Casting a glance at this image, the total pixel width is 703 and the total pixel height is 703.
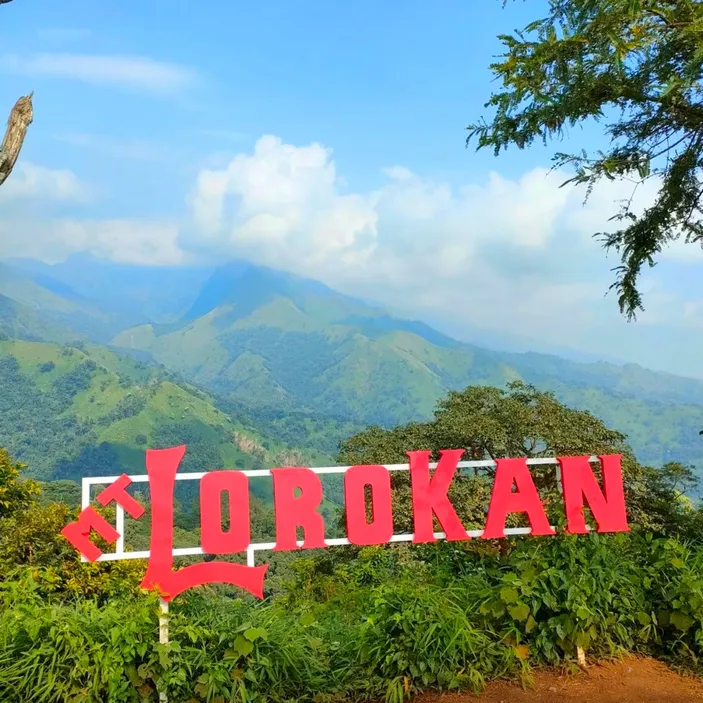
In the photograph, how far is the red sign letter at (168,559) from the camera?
14.6ft

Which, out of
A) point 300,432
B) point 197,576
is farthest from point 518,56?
point 300,432

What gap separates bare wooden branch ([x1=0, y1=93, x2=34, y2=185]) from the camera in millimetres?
5312

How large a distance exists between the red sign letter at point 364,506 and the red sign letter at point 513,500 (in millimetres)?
797

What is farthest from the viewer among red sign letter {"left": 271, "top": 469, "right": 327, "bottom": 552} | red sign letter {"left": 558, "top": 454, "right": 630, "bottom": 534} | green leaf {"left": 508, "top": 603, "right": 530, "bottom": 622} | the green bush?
red sign letter {"left": 558, "top": 454, "right": 630, "bottom": 534}

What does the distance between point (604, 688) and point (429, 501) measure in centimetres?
168

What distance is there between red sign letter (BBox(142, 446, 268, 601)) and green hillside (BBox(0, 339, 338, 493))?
Result: 371ft

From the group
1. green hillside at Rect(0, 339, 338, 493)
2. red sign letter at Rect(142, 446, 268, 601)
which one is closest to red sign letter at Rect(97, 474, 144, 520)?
red sign letter at Rect(142, 446, 268, 601)

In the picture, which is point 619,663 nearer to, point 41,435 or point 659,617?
point 659,617

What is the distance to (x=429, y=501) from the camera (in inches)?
199

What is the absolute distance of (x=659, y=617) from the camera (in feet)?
15.1

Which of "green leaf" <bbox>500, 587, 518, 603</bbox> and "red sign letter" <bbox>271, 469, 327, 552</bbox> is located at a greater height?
"red sign letter" <bbox>271, 469, 327, 552</bbox>

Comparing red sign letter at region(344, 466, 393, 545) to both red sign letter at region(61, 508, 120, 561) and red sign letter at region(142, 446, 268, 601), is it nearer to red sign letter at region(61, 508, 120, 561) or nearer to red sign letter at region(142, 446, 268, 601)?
red sign letter at region(142, 446, 268, 601)

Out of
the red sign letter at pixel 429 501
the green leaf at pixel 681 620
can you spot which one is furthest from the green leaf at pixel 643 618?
the red sign letter at pixel 429 501

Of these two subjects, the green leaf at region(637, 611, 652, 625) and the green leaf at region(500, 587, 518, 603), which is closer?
the green leaf at region(500, 587, 518, 603)
